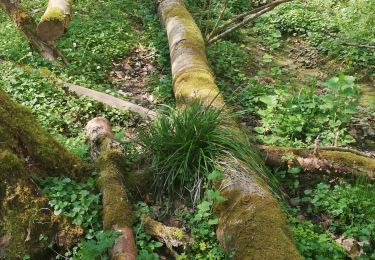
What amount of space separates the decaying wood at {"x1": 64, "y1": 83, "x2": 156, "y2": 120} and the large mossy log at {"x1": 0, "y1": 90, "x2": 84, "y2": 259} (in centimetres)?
188

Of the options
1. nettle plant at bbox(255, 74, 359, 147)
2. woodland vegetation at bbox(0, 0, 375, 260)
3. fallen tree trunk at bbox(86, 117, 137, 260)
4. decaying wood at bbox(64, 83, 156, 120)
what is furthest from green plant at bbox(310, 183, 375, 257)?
decaying wood at bbox(64, 83, 156, 120)

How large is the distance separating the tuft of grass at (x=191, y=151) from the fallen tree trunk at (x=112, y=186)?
33 cm

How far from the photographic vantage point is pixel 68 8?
706 centimetres

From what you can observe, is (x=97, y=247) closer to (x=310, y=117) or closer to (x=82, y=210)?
(x=82, y=210)

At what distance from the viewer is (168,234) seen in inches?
130

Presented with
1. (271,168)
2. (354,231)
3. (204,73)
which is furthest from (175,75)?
(354,231)

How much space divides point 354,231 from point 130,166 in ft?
6.73

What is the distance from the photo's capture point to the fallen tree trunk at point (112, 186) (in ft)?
10.1

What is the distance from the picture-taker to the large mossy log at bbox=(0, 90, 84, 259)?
9.81 feet

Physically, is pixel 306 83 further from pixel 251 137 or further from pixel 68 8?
pixel 68 8

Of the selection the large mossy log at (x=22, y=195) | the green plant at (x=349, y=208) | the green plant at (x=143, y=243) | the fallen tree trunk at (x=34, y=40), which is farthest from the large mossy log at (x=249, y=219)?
the fallen tree trunk at (x=34, y=40)

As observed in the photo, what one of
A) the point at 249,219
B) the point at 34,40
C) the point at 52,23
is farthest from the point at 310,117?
the point at 34,40

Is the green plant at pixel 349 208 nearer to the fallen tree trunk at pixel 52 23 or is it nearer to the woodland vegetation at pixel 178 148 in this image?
the woodland vegetation at pixel 178 148

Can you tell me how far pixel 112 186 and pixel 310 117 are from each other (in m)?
2.74
